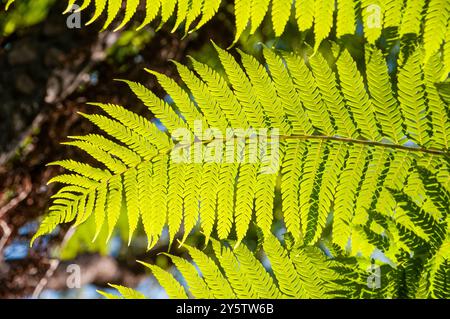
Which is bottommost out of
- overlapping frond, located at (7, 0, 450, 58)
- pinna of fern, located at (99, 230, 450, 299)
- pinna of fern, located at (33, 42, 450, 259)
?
pinna of fern, located at (99, 230, 450, 299)

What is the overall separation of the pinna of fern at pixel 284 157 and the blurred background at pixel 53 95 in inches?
59.1

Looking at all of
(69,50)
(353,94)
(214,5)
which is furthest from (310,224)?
(69,50)

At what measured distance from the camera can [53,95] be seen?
236 centimetres

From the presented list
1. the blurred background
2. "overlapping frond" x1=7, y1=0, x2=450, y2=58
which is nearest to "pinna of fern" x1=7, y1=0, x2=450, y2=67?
"overlapping frond" x1=7, y1=0, x2=450, y2=58

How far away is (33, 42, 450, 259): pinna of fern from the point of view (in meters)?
0.72

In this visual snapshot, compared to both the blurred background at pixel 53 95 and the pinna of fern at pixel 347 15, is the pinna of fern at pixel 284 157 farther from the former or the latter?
the blurred background at pixel 53 95

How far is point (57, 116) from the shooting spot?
305 centimetres

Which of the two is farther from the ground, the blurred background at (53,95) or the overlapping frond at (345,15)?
the blurred background at (53,95)

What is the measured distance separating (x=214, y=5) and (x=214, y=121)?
175mm

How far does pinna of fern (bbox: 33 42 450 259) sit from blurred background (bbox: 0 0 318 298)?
1500 mm

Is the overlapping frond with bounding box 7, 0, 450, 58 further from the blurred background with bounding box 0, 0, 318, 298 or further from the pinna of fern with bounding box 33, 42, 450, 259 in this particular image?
the blurred background with bounding box 0, 0, 318, 298

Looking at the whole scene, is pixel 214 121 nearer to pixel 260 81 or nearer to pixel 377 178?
pixel 260 81

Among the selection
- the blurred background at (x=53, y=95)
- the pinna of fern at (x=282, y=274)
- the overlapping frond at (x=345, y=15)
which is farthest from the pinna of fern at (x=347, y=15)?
the blurred background at (x=53, y=95)

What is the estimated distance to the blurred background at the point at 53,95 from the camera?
2.15m
